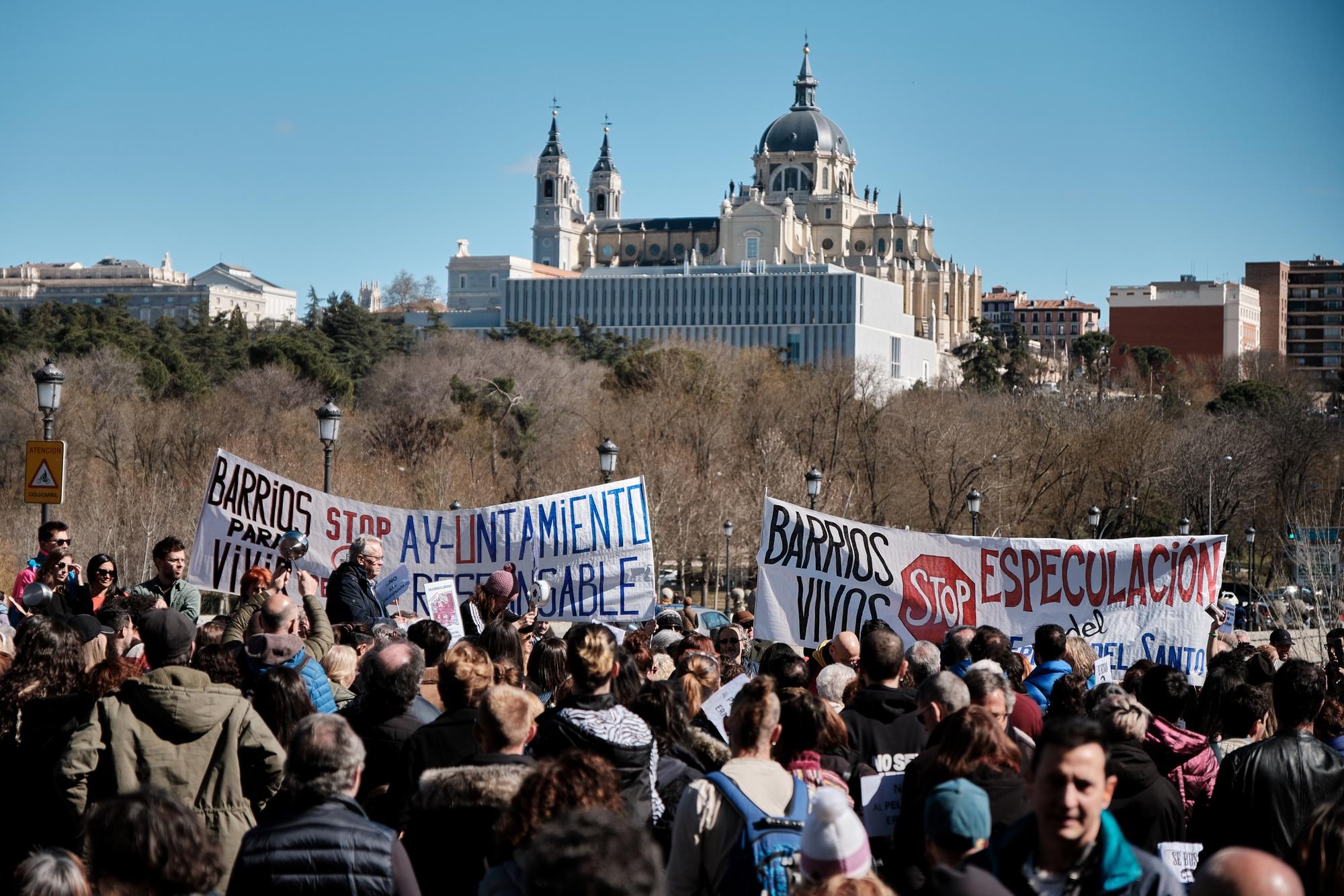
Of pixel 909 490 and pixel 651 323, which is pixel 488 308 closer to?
pixel 651 323

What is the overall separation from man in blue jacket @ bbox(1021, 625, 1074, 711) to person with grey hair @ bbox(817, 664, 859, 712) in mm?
1185

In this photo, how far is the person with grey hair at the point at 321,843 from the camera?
16.0 feet

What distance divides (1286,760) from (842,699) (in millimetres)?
2268

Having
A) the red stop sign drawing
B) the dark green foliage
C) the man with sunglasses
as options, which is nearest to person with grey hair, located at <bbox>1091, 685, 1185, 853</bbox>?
the red stop sign drawing

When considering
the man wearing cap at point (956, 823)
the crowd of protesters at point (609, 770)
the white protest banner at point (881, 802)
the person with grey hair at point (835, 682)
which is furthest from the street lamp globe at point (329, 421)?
the man wearing cap at point (956, 823)

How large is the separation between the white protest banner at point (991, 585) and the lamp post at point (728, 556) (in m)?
28.9

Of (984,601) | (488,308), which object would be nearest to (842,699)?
(984,601)

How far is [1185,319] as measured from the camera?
16288cm

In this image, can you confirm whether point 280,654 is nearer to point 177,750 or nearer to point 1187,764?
point 177,750

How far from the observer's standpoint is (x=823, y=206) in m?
196

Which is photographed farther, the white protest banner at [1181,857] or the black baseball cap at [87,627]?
the black baseball cap at [87,627]

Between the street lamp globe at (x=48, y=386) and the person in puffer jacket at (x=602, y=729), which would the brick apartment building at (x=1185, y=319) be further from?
the person in puffer jacket at (x=602, y=729)

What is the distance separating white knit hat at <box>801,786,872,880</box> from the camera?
4.35 m

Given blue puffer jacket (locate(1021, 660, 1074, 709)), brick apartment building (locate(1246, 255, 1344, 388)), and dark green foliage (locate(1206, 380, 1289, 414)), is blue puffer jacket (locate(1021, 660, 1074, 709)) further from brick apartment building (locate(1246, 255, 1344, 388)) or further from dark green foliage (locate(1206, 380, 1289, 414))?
brick apartment building (locate(1246, 255, 1344, 388))
